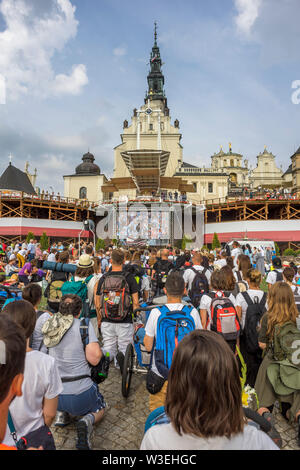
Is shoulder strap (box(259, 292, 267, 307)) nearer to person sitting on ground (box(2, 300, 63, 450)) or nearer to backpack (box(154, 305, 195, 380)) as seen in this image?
backpack (box(154, 305, 195, 380))

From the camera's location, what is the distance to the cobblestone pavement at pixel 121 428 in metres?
3.43

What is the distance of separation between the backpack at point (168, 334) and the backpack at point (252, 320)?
1.67m

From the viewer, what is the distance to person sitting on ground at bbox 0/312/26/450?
1486 mm

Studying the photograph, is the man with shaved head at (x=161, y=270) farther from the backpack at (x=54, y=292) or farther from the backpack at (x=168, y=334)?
the backpack at (x=168, y=334)

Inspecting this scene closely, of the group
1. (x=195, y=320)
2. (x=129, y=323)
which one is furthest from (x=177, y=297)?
(x=129, y=323)

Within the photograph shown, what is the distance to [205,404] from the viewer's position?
138 centimetres

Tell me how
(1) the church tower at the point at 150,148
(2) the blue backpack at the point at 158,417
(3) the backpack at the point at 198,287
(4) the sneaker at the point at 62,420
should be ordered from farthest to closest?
(1) the church tower at the point at 150,148 < (3) the backpack at the point at 198,287 < (4) the sneaker at the point at 62,420 < (2) the blue backpack at the point at 158,417

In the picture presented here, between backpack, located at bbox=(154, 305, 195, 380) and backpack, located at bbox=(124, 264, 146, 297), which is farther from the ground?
backpack, located at bbox=(124, 264, 146, 297)

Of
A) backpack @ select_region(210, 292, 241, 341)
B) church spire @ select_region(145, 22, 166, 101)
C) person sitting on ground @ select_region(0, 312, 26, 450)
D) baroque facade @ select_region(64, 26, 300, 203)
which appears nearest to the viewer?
person sitting on ground @ select_region(0, 312, 26, 450)

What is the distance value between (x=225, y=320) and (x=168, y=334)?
A: 1.21 metres

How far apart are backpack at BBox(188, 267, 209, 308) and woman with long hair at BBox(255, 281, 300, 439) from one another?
2.63 metres

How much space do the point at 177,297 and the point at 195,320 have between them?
33cm

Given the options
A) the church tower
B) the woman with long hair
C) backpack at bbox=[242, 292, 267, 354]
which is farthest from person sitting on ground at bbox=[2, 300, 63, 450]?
the church tower

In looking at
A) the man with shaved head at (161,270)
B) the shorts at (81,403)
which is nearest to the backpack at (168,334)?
the shorts at (81,403)
